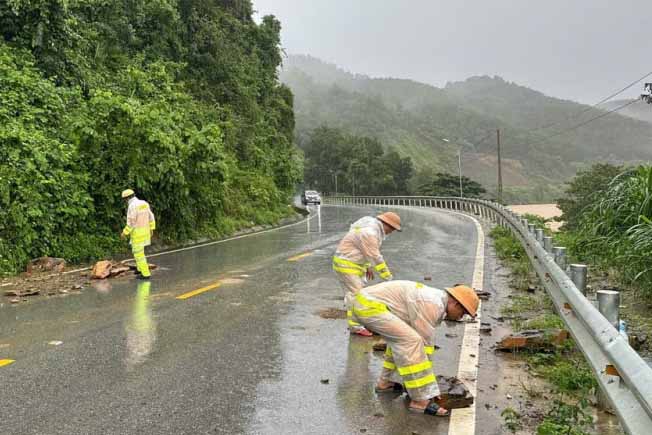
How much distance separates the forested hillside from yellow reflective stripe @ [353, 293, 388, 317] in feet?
28.6

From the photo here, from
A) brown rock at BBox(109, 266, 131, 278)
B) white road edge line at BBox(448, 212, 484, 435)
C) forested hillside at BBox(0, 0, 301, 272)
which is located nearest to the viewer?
white road edge line at BBox(448, 212, 484, 435)

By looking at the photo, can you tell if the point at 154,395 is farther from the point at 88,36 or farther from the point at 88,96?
the point at 88,36

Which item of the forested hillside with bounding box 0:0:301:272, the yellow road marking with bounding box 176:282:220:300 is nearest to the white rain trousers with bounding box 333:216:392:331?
the yellow road marking with bounding box 176:282:220:300

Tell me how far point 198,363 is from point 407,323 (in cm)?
206

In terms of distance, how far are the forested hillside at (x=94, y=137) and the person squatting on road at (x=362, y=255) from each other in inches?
290

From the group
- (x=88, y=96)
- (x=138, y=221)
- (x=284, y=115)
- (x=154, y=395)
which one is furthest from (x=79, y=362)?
(x=284, y=115)

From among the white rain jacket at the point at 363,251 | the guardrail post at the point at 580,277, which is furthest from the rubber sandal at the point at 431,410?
the white rain jacket at the point at 363,251

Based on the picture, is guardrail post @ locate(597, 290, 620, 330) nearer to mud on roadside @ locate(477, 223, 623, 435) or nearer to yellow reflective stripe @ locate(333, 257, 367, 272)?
mud on roadside @ locate(477, 223, 623, 435)

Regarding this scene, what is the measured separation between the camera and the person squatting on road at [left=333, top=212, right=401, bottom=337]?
653 cm

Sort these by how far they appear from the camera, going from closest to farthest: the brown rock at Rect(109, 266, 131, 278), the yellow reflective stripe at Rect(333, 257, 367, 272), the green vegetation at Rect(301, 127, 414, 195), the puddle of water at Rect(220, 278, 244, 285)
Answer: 1. the yellow reflective stripe at Rect(333, 257, 367, 272)
2. the puddle of water at Rect(220, 278, 244, 285)
3. the brown rock at Rect(109, 266, 131, 278)
4. the green vegetation at Rect(301, 127, 414, 195)

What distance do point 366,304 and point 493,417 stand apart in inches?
50.5

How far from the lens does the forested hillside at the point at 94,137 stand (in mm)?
11688

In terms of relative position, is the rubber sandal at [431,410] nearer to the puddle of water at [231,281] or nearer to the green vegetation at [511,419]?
the green vegetation at [511,419]

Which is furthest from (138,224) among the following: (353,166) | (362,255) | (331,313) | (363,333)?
(353,166)
